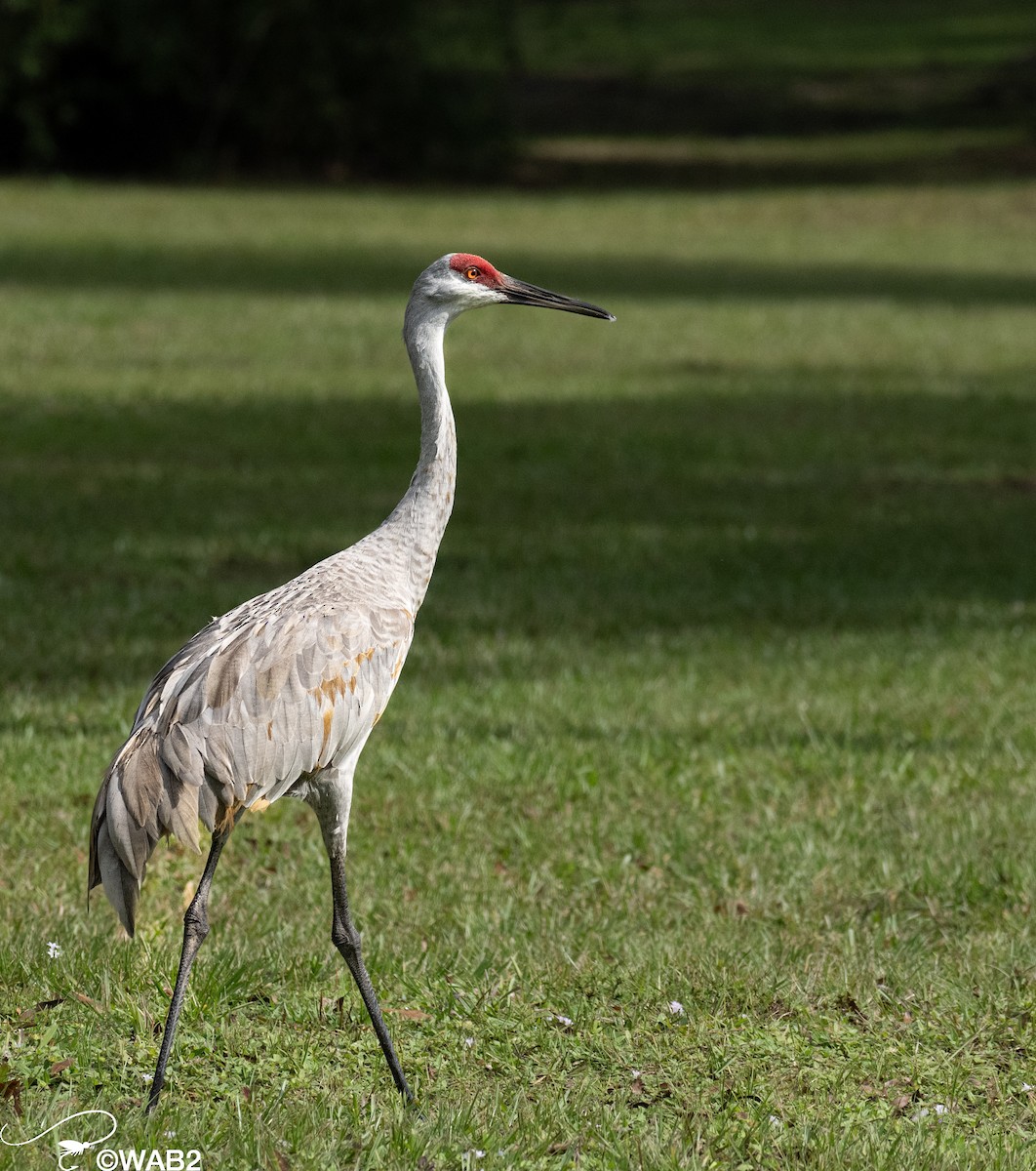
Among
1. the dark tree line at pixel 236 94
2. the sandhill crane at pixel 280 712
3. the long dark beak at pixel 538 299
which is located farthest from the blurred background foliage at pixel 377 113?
the sandhill crane at pixel 280 712

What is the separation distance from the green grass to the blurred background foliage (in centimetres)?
1871

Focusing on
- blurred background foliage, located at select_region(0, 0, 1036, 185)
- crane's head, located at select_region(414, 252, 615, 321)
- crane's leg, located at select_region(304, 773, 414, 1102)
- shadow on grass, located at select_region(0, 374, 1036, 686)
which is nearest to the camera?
crane's leg, located at select_region(304, 773, 414, 1102)

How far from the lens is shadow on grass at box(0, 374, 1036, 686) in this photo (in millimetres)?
8766

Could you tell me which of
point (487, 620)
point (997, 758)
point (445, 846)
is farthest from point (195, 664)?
point (487, 620)

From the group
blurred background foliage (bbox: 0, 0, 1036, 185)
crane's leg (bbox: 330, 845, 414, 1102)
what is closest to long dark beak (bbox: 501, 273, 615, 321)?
crane's leg (bbox: 330, 845, 414, 1102)

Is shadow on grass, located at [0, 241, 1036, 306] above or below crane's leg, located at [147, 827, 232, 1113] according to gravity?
below

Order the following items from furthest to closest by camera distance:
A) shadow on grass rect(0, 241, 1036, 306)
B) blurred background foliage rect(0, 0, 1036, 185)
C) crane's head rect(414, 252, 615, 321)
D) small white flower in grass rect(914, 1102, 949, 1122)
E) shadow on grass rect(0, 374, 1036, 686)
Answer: blurred background foliage rect(0, 0, 1036, 185)
shadow on grass rect(0, 241, 1036, 306)
shadow on grass rect(0, 374, 1036, 686)
crane's head rect(414, 252, 615, 321)
small white flower in grass rect(914, 1102, 949, 1122)

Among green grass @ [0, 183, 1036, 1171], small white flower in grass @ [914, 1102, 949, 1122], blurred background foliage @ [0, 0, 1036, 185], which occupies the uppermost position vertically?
small white flower in grass @ [914, 1102, 949, 1122]

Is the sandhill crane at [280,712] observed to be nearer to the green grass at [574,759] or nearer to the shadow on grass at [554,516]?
the green grass at [574,759]

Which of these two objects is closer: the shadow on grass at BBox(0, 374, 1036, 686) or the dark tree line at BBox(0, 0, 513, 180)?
the shadow on grass at BBox(0, 374, 1036, 686)

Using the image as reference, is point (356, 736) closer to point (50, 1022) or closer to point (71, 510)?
point (50, 1022)

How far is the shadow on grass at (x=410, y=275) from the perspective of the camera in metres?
21.0

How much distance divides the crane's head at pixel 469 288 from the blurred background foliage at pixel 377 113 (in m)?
29.9
